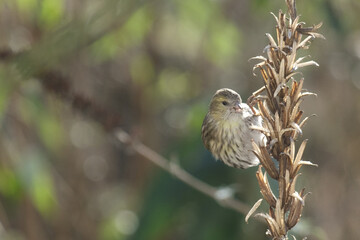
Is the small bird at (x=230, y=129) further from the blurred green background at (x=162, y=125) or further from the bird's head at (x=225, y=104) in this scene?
the blurred green background at (x=162, y=125)

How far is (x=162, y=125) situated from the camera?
19.1 feet

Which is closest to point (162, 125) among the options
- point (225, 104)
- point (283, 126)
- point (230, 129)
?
point (230, 129)

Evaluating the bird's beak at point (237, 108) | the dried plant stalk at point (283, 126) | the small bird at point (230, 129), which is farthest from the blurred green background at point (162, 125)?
the dried plant stalk at point (283, 126)

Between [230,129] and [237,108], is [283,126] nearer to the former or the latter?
[237,108]

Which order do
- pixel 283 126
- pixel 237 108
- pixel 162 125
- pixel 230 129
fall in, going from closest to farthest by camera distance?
1. pixel 283 126
2. pixel 237 108
3. pixel 230 129
4. pixel 162 125

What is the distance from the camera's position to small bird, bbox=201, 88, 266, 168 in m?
2.05

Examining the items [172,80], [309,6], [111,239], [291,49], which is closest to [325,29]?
[172,80]

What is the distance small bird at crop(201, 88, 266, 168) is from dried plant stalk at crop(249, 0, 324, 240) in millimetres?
659

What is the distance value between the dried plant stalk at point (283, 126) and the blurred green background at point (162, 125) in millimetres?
1884

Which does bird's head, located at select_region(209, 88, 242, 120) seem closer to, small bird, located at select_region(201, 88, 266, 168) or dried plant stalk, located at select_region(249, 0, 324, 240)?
small bird, located at select_region(201, 88, 266, 168)

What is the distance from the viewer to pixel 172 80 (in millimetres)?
5082

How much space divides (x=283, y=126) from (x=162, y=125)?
4529mm

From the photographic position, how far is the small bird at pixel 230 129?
2.05 meters

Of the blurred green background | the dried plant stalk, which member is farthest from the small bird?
the blurred green background
